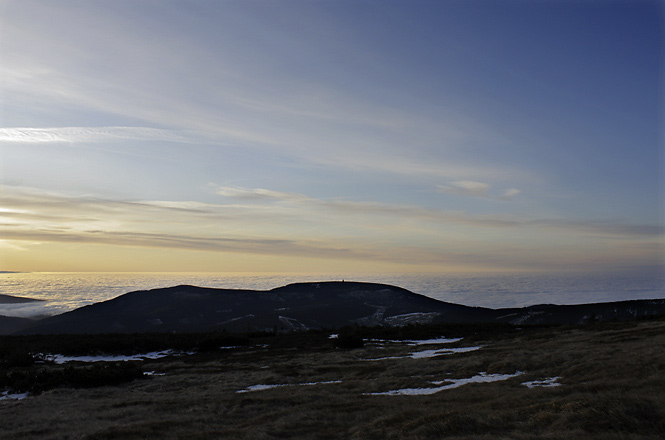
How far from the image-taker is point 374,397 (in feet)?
52.4

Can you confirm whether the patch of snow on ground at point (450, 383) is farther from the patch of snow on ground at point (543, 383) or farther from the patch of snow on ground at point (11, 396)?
the patch of snow on ground at point (11, 396)

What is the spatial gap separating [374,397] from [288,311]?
75.9 metres

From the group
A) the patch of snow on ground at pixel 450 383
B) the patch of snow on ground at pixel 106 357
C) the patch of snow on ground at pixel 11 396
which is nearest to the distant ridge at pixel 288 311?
the patch of snow on ground at pixel 106 357

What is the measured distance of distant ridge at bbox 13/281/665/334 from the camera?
74.5 metres

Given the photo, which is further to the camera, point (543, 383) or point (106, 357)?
point (106, 357)

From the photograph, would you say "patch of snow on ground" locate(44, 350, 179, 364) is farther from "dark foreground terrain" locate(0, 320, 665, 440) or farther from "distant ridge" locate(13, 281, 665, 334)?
"distant ridge" locate(13, 281, 665, 334)

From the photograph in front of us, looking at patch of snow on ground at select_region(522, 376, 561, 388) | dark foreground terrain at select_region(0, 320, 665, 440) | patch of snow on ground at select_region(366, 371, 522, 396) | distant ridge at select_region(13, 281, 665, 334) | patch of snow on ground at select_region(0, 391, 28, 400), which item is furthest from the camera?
distant ridge at select_region(13, 281, 665, 334)

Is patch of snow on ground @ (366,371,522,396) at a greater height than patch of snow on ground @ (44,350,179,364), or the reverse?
patch of snow on ground @ (366,371,522,396)

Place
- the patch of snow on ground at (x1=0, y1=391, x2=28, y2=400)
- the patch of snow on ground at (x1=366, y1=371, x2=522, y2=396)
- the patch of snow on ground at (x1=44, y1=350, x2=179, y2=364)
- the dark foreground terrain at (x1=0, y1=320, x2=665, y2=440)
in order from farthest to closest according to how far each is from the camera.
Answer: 1. the patch of snow on ground at (x1=44, y1=350, x2=179, y2=364)
2. the patch of snow on ground at (x1=0, y1=391, x2=28, y2=400)
3. the patch of snow on ground at (x1=366, y1=371, x2=522, y2=396)
4. the dark foreground terrain at (x1=0, y1=320, x2=665, y2=440)

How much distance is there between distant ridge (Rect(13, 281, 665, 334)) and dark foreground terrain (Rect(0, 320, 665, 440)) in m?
41.6

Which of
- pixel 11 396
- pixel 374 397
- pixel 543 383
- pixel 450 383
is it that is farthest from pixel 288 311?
pixel 543 383

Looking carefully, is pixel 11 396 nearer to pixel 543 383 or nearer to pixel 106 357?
pixel 106 357

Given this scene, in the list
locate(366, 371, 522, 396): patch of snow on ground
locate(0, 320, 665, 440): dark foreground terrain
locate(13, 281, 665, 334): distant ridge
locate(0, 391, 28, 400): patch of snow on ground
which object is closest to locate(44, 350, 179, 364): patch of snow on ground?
locate(0, 320, 665, 440): dark foreground terrain

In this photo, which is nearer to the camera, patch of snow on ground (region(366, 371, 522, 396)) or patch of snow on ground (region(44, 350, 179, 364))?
patch of snow on ground (region(366, 371, 522, 396))
